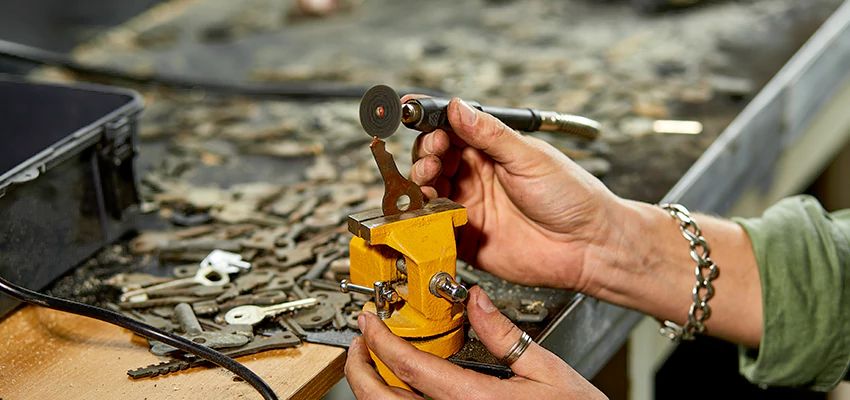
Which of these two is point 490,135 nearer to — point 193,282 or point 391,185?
point 391,185

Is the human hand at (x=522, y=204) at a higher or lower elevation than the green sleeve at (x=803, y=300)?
higher

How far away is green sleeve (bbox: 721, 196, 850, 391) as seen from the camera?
0.97 metres

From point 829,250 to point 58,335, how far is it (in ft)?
3.10

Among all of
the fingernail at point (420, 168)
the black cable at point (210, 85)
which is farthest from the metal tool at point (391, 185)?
the black cable at point (210, 85)

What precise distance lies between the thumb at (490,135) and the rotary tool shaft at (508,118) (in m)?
0.01

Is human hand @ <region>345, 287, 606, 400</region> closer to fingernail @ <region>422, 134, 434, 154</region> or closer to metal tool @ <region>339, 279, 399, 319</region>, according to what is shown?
metal tool @ <region>339, 279, 399, 319</region>

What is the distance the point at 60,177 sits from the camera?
0.94 meters

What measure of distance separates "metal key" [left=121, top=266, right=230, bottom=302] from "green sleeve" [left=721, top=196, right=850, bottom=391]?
0.70 metres

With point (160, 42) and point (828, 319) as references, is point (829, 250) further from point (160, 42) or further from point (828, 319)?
point (160, 42)

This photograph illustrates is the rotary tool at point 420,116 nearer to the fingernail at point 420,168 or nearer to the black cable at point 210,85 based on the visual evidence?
the fingernail at point 420,168

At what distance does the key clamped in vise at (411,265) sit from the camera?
703 mm

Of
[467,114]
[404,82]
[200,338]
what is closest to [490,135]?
[467,114]

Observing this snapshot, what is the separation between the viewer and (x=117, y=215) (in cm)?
105

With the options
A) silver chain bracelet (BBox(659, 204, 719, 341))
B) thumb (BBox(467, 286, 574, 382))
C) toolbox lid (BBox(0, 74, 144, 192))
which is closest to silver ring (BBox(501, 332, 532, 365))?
thumb (BBox(467, 286, 574, 382))
